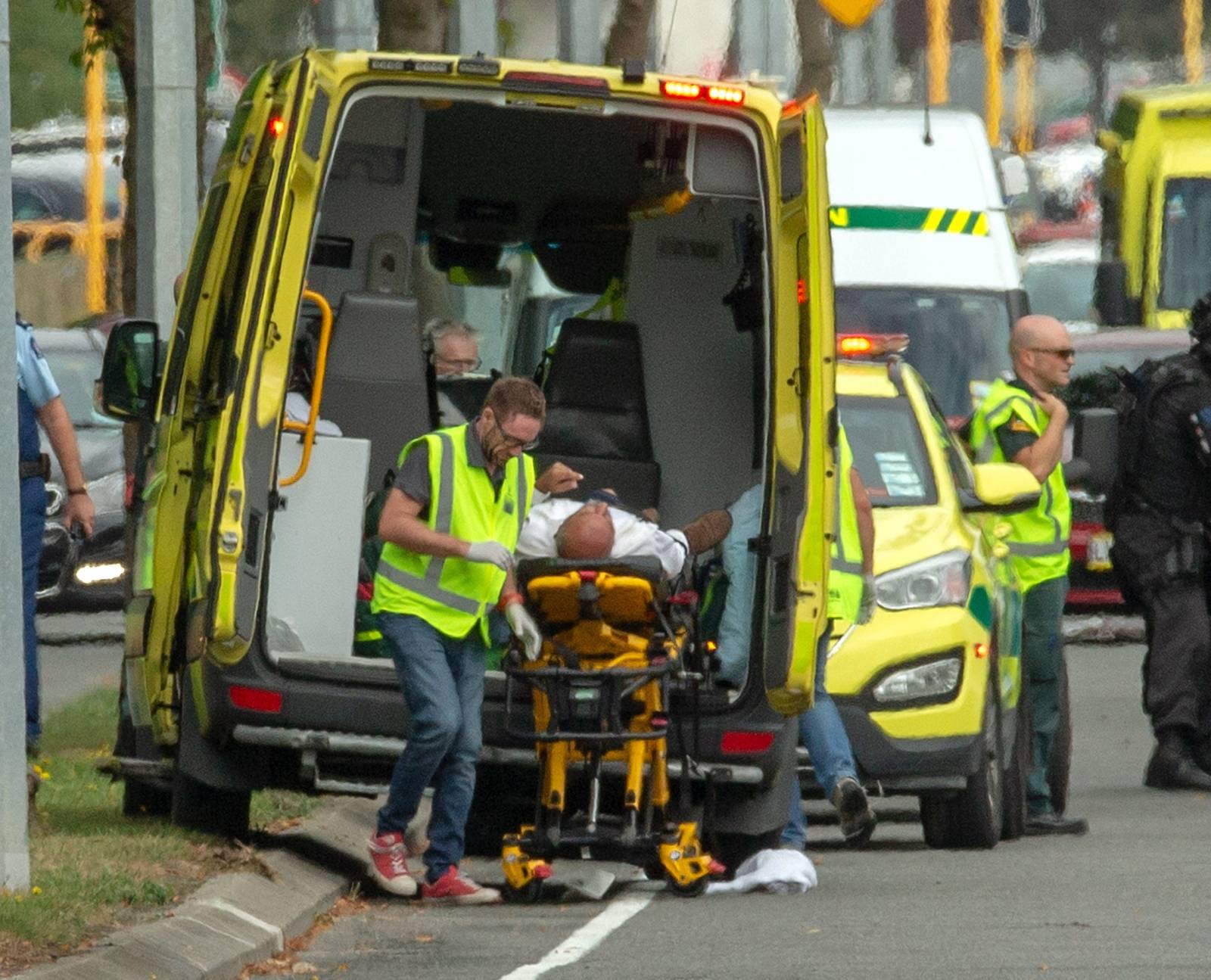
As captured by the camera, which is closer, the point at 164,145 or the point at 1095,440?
the point at 1095,440

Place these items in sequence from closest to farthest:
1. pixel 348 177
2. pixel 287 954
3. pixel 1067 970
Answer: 1. pixel 1067 970
2. pixel 287 954
3. pixel 348 177

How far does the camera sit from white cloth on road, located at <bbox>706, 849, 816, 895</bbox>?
9.78 metres

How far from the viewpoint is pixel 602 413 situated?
11758mm

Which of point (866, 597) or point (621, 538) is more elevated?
point (621, 538)

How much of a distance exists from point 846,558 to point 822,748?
2.22 ft

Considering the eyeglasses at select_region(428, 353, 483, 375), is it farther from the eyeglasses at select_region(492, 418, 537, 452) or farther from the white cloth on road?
the white cloth on road

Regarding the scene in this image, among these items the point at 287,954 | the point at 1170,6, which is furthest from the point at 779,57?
the point at 287,954

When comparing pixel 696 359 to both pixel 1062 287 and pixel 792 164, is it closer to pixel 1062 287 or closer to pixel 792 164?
pixel 792 164

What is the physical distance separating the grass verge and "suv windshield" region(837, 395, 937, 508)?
2.28 meters

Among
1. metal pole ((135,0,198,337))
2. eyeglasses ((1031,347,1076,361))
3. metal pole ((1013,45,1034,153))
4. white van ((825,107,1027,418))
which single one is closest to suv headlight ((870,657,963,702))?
eyeglasses ((1031,347,1076,361))

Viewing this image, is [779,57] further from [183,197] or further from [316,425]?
[316,425]

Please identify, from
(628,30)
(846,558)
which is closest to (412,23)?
(628,30)

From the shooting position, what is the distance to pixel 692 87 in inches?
375

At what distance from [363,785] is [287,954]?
1.29m
